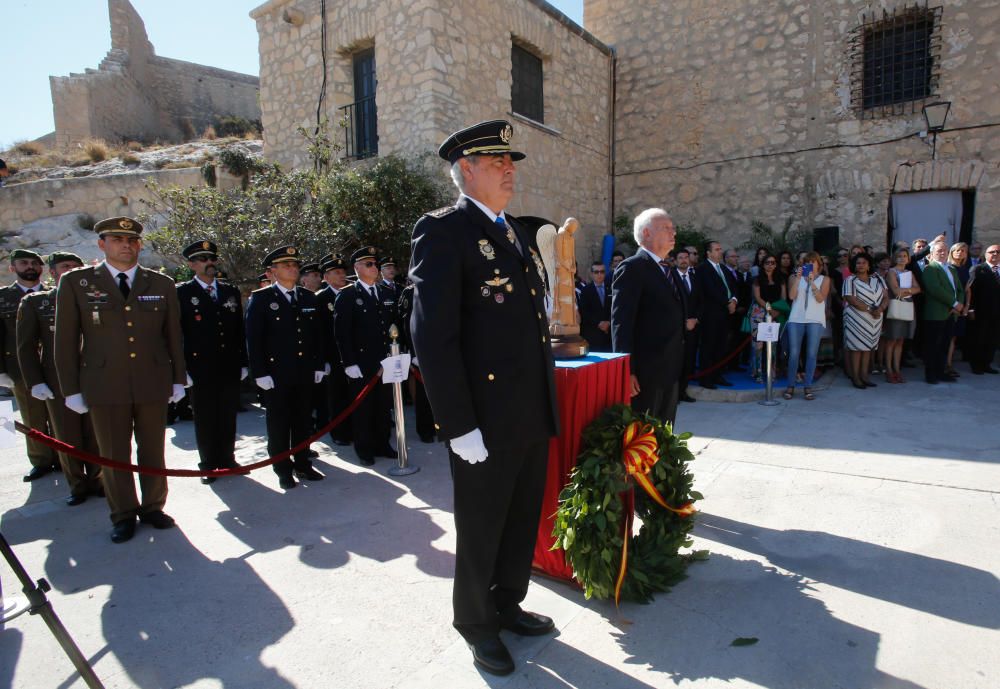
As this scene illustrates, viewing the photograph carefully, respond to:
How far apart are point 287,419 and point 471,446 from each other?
336 centimetres

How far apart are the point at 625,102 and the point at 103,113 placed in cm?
2184

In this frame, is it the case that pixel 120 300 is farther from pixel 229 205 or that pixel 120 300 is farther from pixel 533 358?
pixel 229 205

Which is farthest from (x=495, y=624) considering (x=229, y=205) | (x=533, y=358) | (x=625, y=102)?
(x=625, y=102)

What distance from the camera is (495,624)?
7.89 feet

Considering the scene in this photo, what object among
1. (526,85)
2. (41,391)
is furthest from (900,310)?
(41,391)

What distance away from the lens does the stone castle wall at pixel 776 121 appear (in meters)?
9.52

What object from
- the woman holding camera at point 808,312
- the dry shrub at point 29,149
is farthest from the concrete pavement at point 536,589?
the dry shrub at point 29,149

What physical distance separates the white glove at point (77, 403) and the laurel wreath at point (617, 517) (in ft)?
10.5

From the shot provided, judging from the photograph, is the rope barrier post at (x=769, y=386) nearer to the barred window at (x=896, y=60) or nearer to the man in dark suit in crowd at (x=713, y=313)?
the man in dark suit in crowd at (x=713, y=313)

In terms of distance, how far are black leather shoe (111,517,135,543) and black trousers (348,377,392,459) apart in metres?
1.90

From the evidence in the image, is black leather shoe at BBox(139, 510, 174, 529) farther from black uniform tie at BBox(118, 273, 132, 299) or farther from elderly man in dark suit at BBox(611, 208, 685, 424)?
elderly man in dark suit at BBox(611, 208, 685, 424)

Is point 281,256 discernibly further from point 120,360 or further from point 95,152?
point 95,152

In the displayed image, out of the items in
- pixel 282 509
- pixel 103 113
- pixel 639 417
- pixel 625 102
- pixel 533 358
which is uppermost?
pixel 103 113

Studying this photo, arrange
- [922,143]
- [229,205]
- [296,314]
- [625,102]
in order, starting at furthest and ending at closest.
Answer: [625,102] < [922,143] < [229,205] < [296,314]
